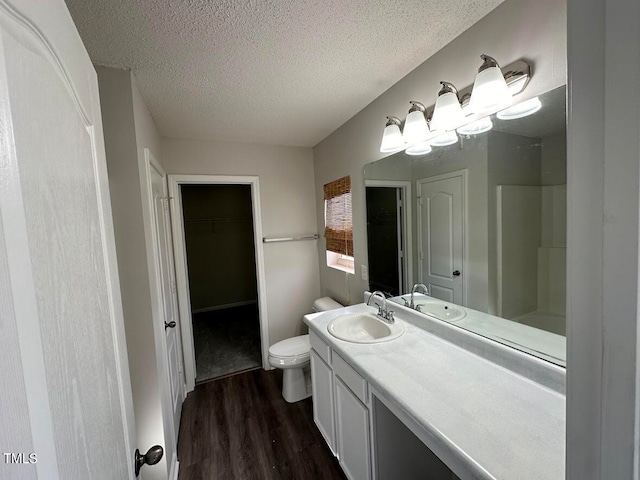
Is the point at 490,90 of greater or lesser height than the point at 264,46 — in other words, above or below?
below

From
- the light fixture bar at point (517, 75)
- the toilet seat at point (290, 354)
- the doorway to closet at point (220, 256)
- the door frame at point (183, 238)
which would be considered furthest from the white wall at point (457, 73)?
the doorway to closet at point (220, 256)

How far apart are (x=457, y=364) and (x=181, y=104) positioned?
2234 millimetres

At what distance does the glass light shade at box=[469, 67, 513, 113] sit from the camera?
3.64 feet

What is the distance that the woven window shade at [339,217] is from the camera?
2328 mm

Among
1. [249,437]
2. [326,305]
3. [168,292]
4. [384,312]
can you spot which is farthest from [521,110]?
[249,437]

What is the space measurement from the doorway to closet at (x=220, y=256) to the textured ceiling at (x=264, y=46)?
254 cm

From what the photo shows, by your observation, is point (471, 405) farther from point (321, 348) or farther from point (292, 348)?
point (292, 348)

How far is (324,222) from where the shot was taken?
2.81 m

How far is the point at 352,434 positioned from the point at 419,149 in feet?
5.25

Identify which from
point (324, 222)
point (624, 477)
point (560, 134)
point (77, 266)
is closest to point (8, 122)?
point (77, 266)

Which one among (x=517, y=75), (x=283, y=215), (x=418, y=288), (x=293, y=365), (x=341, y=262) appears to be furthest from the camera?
(x=283, y=215)

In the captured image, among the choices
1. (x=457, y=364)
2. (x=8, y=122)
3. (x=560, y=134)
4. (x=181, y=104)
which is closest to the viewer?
(x=8, y=122)

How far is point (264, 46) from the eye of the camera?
1.32m

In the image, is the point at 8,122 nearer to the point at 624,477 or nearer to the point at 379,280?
the point at 624,477
